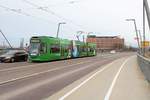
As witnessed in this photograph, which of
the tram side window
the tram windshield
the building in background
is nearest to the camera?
the tram windshield

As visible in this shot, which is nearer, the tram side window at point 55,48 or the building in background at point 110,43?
the tram side window at point 55,48

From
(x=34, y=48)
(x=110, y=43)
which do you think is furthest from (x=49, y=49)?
(x=110, y=43)

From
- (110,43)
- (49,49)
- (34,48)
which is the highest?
(110,43)

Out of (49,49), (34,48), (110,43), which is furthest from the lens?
(110,43)

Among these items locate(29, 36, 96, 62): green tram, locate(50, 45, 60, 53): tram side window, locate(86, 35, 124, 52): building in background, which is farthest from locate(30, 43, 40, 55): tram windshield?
locate(86, 35, 124, 52): building in background

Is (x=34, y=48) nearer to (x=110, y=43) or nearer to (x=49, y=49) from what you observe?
(x=49, y=49)

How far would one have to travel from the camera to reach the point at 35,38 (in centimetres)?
4459

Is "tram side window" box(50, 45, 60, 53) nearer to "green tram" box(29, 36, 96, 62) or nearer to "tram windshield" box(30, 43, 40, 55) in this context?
"green tram" box(29, 36, 96, 62)

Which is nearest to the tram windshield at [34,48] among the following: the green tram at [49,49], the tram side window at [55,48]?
the green tram at [49,49]

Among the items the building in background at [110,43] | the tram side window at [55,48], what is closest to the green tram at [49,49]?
the tram side window at [55,48]

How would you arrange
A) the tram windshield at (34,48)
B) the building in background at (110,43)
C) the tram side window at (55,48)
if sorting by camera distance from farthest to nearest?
the building in background at (110,43) → the tram side window at (55,48) → the tram windshield at (34,48)

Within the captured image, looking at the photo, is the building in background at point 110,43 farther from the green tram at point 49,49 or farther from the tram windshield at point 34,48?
the tram windshield at point 34,48

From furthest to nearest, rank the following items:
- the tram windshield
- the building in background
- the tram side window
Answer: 1. the building in background
2. the tram side window
3. the tram windshield

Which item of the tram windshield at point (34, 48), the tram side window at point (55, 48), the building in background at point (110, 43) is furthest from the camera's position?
the building in background at point (110, 43)
